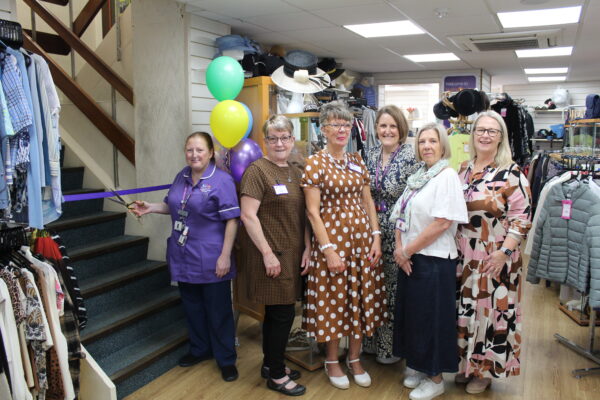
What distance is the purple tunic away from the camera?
2863 millimetres

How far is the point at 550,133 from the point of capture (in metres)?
9.76

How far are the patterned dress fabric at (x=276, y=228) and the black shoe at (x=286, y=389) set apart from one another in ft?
1.73

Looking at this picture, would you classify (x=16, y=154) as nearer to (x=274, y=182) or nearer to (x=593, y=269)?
(x=274, y=182)

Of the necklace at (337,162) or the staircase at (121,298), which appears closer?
the necklace at (337,162)

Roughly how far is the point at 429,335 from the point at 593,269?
3.80 feet

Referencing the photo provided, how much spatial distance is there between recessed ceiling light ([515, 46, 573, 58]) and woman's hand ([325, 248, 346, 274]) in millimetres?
4739

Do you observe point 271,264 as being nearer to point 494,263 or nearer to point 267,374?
point 267,374

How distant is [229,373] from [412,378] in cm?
114

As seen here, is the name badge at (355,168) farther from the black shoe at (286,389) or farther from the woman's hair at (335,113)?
the black shoe at (286,389)

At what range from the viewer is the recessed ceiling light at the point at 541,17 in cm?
399

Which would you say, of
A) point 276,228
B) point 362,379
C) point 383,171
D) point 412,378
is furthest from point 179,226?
point 412,378

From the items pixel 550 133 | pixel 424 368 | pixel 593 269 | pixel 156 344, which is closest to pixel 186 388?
pixel 156 344

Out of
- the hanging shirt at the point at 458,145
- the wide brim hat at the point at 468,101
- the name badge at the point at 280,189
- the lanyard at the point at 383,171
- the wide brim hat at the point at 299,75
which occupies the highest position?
the wide brim hat at the point at 299,75

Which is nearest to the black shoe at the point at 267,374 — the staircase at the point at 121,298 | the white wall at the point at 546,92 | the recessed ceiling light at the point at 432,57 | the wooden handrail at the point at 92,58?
the staircase at the point at 121,298
